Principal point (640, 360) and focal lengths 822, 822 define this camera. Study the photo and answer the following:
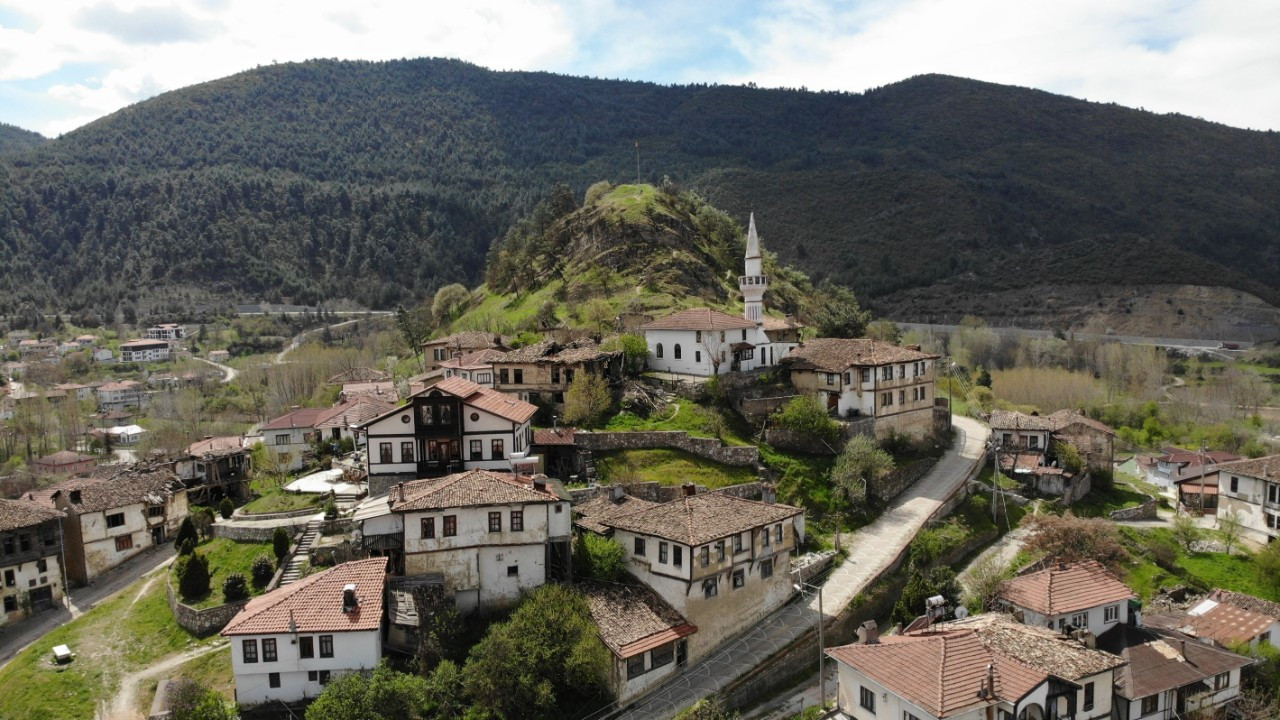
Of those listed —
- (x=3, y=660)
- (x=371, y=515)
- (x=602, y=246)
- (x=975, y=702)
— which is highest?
(x=602, y=246)

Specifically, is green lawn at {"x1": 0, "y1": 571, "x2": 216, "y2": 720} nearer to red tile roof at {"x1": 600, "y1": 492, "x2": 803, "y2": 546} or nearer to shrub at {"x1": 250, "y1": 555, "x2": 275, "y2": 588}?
shrub at {"x1": 250, "y1": 555, "x2": 275, "y2": 588}

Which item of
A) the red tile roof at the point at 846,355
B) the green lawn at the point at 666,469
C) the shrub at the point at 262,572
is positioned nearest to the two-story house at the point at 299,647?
the shrub at the point at 262,572

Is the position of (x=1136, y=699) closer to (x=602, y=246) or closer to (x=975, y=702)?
(x=975, y=702)

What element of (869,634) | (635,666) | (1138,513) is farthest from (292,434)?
(1138,513)

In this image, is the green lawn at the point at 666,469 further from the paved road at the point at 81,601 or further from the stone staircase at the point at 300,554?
the paved road at the point at 81,601

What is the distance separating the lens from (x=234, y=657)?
97.1 ft

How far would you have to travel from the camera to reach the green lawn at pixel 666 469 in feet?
146

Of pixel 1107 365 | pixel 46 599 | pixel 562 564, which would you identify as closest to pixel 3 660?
pixel 46 599

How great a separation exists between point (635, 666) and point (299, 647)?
1227cm

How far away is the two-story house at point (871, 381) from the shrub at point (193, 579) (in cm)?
3620

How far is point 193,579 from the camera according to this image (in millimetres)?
37031

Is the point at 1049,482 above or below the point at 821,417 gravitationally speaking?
below

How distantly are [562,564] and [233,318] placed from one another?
140 metres

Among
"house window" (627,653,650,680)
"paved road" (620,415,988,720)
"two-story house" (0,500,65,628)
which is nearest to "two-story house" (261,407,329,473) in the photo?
"two-story house" (0,500,65,628)
